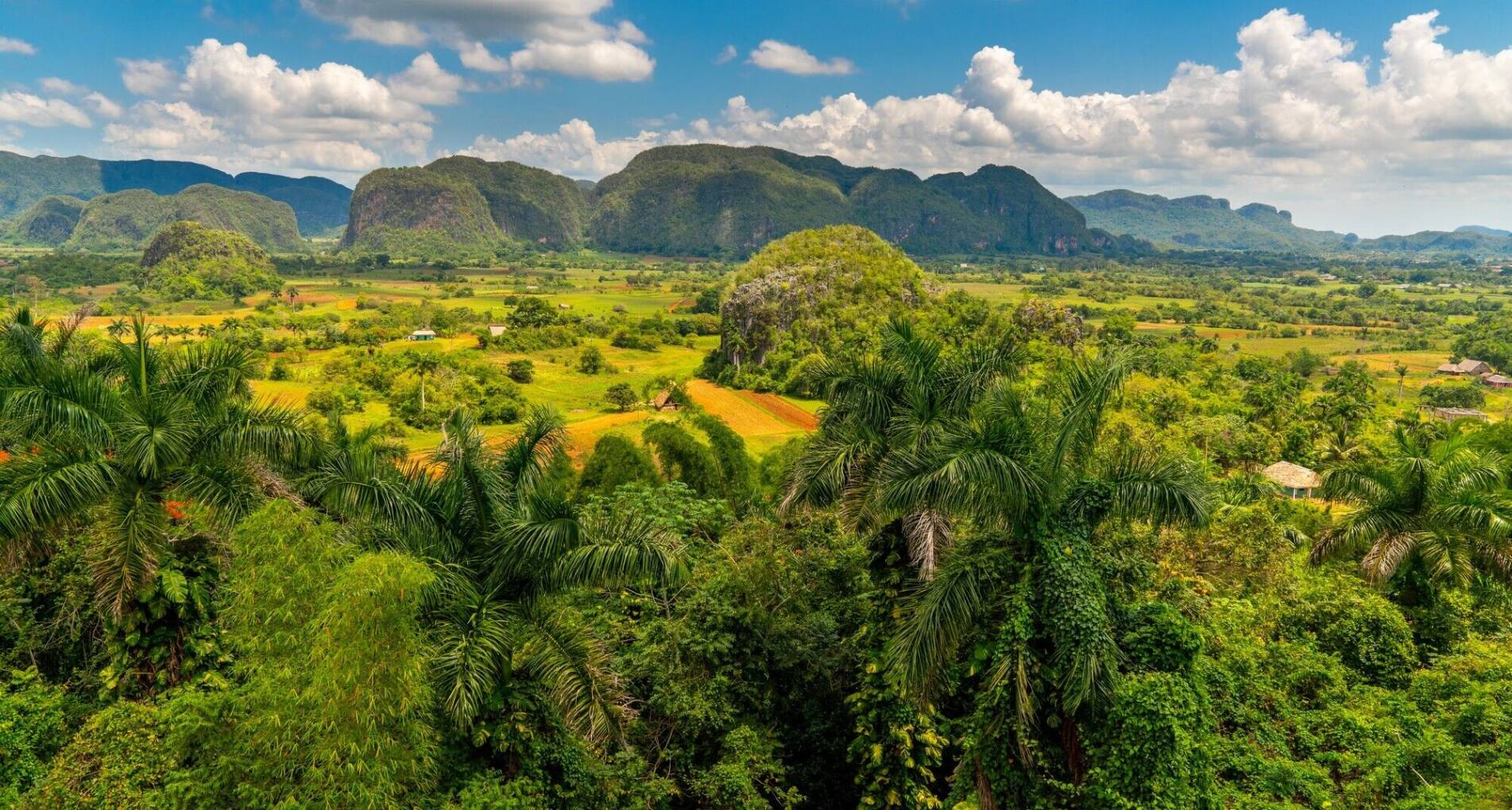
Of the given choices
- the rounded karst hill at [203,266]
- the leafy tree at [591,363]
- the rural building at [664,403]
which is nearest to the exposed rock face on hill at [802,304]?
the leafy tree at [591,363]

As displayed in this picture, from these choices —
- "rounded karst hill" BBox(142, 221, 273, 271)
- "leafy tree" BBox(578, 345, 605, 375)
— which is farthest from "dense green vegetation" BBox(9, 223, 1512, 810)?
"rounded karst hill" BBox(142, 221, 273, 271)

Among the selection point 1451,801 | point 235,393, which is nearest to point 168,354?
point 235,393

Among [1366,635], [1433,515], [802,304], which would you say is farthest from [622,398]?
[1366,635]

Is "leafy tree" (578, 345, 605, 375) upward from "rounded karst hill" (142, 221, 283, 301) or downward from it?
downward

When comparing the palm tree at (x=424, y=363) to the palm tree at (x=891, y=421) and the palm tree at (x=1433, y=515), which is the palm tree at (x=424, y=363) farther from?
the palm tree at (x=1433, y=515)

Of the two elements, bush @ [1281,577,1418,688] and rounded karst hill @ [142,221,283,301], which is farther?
rounded karst hill @ [142,221,283,301]

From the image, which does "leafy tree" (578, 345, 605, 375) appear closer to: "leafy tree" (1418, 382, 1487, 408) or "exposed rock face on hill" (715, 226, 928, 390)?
"exposed rock face on hill" (715, 226, 928, 390)

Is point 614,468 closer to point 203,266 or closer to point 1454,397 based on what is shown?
point 1454,397
